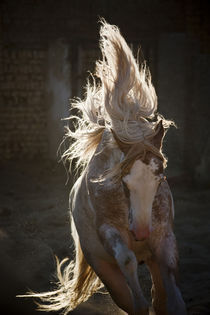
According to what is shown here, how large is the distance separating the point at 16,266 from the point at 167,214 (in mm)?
2820

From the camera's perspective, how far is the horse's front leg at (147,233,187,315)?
125 inches

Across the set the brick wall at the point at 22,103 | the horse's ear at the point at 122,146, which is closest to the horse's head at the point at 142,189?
the horse's ear at the point at 122,146

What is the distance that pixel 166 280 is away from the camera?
3.27m

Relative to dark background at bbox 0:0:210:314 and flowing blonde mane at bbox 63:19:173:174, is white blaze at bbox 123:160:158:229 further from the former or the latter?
dark background at bbox 0:0:210:314

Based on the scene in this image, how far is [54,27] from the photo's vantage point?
10.7 metres

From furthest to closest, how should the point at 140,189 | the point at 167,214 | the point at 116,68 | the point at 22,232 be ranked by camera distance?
the point at 22,232, the point at 116,68, the point at 167,214, the point at 140,189

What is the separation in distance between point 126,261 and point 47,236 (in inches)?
143

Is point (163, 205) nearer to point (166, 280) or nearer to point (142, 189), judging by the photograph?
point (142, 189)

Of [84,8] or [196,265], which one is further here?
[84,8]

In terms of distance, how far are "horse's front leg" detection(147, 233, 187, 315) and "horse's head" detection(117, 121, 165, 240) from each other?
33cm

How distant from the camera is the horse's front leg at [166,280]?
3170 mm

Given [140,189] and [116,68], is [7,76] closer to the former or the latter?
[116,68]

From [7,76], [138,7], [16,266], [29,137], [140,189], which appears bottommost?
[16,266]

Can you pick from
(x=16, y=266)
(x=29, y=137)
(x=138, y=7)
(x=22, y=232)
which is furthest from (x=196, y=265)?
(x=138, y=7)
